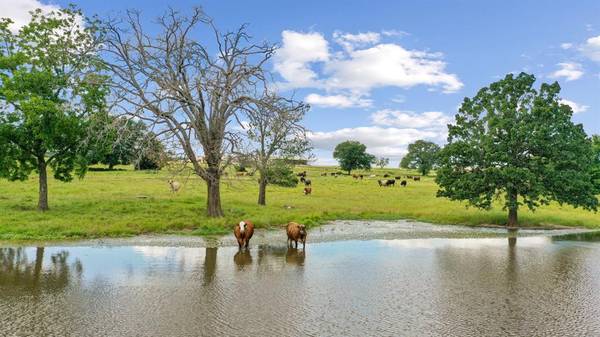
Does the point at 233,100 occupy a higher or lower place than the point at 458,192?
higher

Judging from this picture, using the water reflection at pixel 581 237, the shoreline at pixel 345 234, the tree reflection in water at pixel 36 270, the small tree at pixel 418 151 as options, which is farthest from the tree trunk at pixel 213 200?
the small tree at pixel 418 151

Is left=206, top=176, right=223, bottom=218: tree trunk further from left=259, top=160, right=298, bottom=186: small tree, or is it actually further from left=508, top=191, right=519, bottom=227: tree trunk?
left=508, top=191, right=519, bottom=227: tree trunk

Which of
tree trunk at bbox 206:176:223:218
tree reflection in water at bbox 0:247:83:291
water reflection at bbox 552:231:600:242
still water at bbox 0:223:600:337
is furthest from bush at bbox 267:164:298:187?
tree reflection in water at bbox 0:247:83:291

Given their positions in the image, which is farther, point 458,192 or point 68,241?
point 458,192

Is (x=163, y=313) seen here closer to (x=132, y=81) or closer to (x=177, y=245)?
(x=177, y=245)

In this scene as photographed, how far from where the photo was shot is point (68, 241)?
18984mm

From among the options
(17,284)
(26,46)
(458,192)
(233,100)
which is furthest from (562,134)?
(26,46)

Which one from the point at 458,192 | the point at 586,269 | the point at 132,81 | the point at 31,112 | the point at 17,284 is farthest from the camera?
the point at 458,192

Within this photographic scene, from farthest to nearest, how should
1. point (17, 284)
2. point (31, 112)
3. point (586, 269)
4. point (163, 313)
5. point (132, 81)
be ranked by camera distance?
point (132, 81)
point (31, 112)
point (586, 269)
point (17, 284)
point (163, 313)

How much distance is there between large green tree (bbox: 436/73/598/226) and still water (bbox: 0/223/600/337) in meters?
9.38

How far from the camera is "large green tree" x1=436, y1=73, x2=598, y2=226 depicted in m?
27.3

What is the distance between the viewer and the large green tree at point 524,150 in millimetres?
27312

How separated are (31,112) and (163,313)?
20.8m

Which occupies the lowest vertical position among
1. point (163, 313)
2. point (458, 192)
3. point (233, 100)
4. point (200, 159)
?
point (163, 313)
